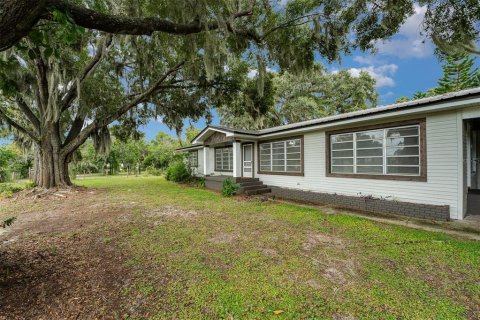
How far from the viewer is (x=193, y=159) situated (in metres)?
18.5

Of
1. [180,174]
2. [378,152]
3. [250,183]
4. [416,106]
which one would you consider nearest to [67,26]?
[416,106]

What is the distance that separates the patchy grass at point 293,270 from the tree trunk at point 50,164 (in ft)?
29.9

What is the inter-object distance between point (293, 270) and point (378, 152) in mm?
5524

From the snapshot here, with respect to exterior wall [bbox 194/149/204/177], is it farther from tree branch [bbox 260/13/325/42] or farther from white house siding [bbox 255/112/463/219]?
white house siding [bbox 255/112/463/219]

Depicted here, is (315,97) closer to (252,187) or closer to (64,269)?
(252,187)

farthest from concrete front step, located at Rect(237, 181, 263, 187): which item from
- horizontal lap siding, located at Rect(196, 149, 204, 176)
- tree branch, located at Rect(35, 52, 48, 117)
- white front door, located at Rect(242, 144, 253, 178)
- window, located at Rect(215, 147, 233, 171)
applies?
tree branch, located at Rect(35, 52, 48, 117)

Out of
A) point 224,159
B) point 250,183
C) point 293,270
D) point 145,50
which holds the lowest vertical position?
point 293,270

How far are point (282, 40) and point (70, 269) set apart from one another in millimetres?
8136

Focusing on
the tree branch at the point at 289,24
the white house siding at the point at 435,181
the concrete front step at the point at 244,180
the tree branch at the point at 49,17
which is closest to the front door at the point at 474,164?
the white house siding at the point at 435,181

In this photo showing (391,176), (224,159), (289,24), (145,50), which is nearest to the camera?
(391,176)

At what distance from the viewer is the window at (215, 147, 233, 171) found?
1386 centimetres

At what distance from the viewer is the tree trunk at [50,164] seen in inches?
456

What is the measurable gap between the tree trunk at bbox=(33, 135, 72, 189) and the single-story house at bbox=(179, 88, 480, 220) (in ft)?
30.3

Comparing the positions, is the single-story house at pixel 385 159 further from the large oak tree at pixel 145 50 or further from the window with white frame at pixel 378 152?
the large oak tree at pixel 145 50
